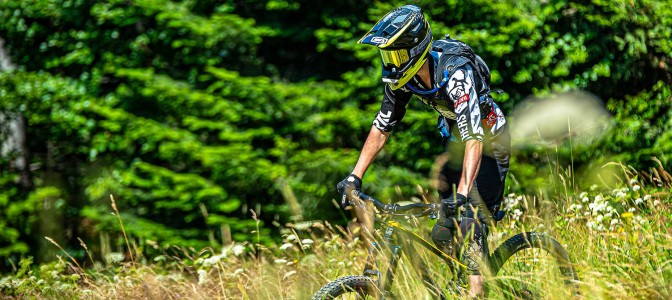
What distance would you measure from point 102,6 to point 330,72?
298 cm

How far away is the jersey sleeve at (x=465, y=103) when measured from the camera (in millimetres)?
3887

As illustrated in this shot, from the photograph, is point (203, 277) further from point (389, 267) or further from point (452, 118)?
point (452, 118)

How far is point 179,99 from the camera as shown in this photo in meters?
9.62

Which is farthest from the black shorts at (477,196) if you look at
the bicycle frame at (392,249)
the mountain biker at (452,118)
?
the bicycle frame at (392,249)

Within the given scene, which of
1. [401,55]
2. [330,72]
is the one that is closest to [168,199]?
[330,72]

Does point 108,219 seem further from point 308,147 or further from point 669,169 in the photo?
A: point 669,169

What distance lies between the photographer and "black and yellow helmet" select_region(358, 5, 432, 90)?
3.89 metres

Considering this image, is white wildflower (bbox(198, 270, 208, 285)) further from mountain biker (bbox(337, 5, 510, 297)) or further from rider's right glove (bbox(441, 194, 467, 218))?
rider's right glove (bbox(441, 194, 467, 218))

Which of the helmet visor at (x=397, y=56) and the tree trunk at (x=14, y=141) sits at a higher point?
the helmet visor at (x=397, y=56)

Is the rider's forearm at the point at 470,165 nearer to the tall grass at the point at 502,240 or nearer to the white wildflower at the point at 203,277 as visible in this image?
the tall grass at the point at 502,240

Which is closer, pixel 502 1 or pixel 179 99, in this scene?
pixel 502 1

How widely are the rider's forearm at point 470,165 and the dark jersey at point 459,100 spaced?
0.04m

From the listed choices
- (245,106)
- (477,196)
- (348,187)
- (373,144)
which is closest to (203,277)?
(373,144)

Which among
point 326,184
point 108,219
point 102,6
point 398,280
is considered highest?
point 398,280
